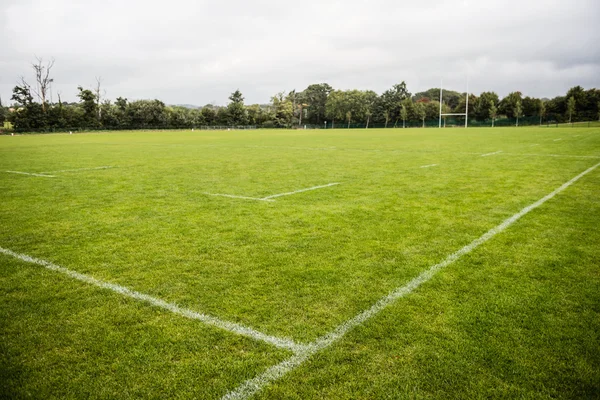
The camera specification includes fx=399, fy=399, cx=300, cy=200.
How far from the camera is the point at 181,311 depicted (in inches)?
134

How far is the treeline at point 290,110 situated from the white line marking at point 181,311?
65.5 metres

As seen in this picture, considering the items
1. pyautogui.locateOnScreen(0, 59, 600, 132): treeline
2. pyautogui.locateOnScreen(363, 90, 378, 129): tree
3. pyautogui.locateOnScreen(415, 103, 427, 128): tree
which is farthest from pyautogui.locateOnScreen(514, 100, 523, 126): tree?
pyautogui.locateOnScreen(363, 90, 378, 129): tree

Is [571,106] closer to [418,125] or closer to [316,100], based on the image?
[418,125]

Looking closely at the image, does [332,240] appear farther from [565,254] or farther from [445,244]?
[565,254]

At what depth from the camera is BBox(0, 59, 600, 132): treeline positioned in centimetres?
6688

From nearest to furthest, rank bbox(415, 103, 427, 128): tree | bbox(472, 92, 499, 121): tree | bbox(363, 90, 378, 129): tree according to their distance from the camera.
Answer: bbox(472, 92, 499, 121): tree
bbox(415, 103, 427, 128): tree
bbox(363, 90, 378, 129): tree

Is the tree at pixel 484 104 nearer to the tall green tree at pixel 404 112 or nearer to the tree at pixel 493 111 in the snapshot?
the tree at pixel 493 111

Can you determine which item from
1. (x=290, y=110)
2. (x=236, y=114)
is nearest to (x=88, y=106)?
(x=236, y=114)

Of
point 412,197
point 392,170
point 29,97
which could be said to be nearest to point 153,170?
point 392,170

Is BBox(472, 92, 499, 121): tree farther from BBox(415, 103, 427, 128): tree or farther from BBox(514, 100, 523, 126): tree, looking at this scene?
BBox(415, 103, 427, 128): tree

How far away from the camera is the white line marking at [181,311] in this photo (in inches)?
115

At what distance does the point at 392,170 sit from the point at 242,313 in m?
9.45

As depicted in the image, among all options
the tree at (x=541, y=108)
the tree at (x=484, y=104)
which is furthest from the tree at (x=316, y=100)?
the tree at (x=541, y=108)

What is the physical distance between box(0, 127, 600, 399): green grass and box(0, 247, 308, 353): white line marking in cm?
8
